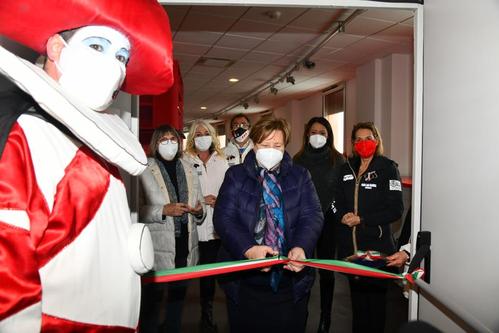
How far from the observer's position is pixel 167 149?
2785 mm

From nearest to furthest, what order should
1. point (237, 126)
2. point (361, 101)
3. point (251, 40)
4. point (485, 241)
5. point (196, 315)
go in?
point (485, 241) → point (196, 315) → point (237, 126) → point (251, 40) → point (361, 101)

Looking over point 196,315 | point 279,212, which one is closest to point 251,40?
point 196,315

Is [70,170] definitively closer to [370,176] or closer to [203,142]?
[370,176]

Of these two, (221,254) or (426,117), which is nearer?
(426,117)

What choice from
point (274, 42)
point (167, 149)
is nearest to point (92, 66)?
point (167, 149)

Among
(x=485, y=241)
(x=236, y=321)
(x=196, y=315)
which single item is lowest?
(x=196, y=315)

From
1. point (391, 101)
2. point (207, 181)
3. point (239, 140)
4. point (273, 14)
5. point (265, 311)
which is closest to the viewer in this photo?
point (265, 311)

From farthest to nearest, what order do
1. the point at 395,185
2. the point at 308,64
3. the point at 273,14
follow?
the point at 308,64, the point at 273,14, the point at 395,185

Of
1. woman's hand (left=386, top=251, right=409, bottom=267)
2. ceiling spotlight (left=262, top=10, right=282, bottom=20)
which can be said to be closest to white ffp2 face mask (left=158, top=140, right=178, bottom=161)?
woman's hand (left=386, top=251, right=409, bottom=267)

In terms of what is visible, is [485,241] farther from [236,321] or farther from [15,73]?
[15,73]

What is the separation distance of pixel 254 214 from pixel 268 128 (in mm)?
431

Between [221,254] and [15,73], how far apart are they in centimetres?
142

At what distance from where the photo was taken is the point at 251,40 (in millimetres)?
5633

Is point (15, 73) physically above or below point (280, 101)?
below
